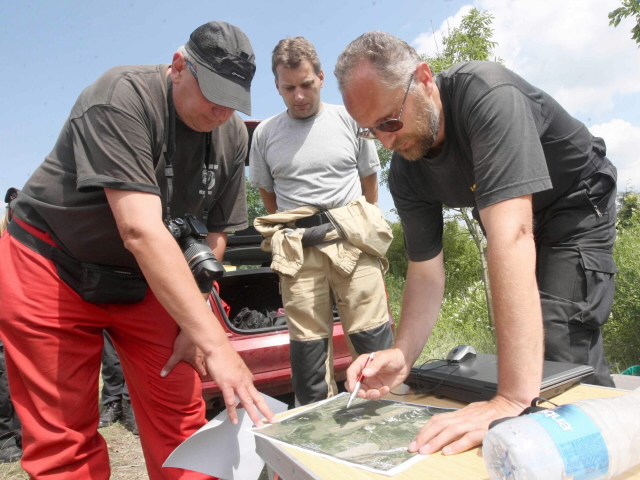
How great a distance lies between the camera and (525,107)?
1.44 meters

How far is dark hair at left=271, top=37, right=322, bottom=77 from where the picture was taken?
9.45 ft

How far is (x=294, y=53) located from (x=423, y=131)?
59.0 inches

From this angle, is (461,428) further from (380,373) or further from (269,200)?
(269,200)

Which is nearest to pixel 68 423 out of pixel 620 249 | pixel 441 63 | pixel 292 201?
pixel 292 201

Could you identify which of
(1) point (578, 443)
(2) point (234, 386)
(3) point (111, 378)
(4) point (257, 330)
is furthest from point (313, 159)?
(1) point (578, 443)

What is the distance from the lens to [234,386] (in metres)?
1.42

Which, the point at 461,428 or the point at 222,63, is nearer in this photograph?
the point at 461,428

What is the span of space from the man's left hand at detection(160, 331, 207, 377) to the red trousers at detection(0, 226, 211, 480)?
0.03 metres

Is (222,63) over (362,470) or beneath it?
over

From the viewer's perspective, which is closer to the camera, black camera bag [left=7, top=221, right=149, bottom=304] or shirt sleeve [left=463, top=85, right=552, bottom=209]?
shirt sleeve [left=463, top=85, right=552, bottom=209]

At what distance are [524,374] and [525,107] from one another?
29.9 inches

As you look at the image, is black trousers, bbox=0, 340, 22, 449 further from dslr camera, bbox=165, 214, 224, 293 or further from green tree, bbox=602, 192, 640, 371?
green tree, bbox=602, 192, 640, 371

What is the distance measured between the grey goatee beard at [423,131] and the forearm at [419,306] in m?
0.42

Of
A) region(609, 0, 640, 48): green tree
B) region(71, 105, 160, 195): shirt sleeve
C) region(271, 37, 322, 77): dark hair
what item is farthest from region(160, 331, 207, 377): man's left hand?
region(609, 0, 640, 48): green tree
